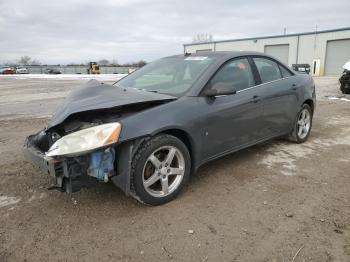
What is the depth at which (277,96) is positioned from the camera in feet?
15.7

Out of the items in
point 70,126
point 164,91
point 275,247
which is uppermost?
point 164,91

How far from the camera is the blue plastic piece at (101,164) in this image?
9.91 feet

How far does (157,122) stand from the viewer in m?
3.22

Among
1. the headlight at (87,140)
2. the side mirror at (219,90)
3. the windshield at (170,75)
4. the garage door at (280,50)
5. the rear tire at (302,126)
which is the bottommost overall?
the rear tire at (302,126)

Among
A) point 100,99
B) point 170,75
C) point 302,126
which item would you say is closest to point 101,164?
point 100,99

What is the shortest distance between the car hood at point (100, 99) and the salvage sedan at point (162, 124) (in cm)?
1

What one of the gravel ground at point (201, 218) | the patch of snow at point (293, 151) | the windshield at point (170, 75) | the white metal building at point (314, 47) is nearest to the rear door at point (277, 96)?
the patch of snow at point (293, 151)

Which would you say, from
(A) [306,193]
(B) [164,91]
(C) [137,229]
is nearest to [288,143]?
(A) [306,193]

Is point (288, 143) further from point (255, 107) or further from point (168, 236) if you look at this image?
point (168, 236)

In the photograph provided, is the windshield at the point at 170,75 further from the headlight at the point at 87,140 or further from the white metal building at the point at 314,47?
the white metal building at the point at 314,47

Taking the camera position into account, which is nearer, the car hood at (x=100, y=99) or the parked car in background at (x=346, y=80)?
the car hood at (x=100, y=99)

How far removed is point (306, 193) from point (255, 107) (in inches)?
50.5

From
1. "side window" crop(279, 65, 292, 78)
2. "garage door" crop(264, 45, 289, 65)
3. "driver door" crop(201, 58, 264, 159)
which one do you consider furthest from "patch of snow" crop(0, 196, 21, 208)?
"garage door" crop(264, 45, 289, 65)

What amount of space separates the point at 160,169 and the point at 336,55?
1478 inches
